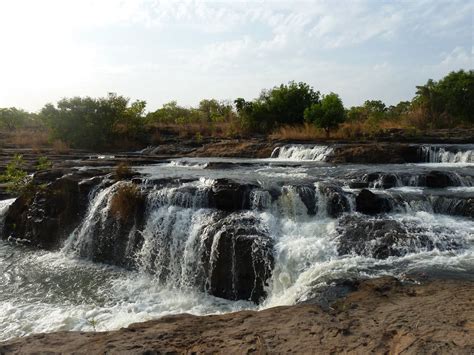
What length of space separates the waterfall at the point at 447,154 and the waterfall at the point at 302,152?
337 cm

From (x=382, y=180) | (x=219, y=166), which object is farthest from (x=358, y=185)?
(x=219, y=166)

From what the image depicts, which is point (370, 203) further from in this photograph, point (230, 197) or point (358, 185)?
point (230, 197)

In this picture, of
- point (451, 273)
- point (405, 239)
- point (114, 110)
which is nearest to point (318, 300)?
point (451, 273)

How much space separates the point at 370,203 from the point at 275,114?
17.9 m

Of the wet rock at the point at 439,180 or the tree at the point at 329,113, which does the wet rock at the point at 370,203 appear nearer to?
the wet rock at the point at 439,180

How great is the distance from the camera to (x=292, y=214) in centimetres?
818

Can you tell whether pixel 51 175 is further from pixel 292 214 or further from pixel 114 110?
pixel 114 110

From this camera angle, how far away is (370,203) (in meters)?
8.05

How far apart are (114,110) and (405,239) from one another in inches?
817

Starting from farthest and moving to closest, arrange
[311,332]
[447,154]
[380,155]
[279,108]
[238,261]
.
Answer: [279,108]
[380,155]
[447,154]
[238,261]
[311,332]

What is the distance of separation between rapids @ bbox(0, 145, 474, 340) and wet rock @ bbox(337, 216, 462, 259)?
18 mm

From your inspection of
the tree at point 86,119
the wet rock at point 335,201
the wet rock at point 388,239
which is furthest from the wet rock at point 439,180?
the tree at point 86,119

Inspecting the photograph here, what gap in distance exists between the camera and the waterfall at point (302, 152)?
15.6 m

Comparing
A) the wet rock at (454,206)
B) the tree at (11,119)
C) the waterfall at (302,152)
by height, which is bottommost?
the wet rock at (454,206)
